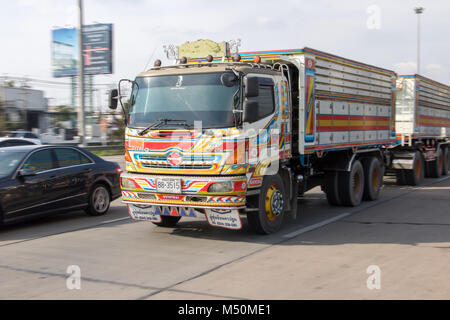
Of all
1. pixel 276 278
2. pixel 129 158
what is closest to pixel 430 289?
pixel 276 278

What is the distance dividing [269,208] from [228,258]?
157cm

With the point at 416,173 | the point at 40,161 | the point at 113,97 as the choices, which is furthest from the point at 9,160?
the point at 416,173

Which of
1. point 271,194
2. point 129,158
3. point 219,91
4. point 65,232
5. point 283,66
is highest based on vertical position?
point 283,66

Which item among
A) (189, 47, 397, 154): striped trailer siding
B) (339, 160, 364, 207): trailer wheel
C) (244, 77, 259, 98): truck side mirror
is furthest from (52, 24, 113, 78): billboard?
(244, 77, 259, 98): truck side mirror

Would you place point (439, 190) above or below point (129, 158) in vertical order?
below

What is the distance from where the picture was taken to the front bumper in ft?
23.8

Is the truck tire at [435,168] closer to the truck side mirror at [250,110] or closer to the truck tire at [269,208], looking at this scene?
the truck tire at [269,208]

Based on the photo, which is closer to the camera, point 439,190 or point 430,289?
point 430,289

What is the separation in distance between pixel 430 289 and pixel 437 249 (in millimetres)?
2062

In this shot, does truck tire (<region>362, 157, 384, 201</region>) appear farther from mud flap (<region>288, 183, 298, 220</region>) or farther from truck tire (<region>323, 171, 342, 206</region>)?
mud flap (<region>288, 183, 298, 220</region>)

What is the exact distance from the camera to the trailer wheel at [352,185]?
10.9 m

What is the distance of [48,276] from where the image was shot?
590 cm

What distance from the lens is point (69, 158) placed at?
32.2 feet

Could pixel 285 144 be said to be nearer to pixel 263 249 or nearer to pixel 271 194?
pixel 271 194
